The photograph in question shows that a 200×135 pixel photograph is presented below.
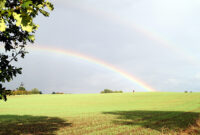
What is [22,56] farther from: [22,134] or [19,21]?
[19,21]

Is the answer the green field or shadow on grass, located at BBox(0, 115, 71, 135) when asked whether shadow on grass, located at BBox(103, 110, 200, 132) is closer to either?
the green field

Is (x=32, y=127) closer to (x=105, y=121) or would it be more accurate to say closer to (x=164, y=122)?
(x=105, y=121)

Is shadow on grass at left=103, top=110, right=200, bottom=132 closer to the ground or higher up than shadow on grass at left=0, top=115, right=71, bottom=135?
higher up

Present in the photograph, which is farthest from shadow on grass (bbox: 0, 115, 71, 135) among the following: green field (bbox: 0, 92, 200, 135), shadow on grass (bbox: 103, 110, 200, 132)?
shadow on grass (bbox: 103, 110, 200, 132)

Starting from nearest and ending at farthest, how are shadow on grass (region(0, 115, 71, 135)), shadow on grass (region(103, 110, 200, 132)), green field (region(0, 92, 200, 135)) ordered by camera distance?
green field (region(0, 92, 200, 135)), shadow on grass (region(0, 115, 71, 135)), shadow on grass (region(103, 110, 200, 132))

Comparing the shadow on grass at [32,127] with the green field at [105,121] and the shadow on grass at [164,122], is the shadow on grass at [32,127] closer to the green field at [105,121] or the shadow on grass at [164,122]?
the green field at [105,121]

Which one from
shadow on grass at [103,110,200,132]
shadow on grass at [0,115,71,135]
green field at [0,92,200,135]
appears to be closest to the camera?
green field at [0,92,200,135]

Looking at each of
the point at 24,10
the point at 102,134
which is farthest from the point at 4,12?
the point at 102,134

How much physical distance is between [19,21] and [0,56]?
10.4 m

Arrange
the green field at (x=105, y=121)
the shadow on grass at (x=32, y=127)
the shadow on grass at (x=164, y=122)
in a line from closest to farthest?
the green field at (x=105, y=121) → the shadow on grass at (x=32, y=127) → the shadow on grass at (x=164, y=122)

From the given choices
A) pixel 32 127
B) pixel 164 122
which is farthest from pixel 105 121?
pixel 32 127

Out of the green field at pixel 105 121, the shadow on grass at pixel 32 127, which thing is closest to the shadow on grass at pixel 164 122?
the green field at pixel 105 121

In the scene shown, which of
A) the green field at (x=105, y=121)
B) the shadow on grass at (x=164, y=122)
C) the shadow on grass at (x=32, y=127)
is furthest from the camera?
the shadow on grass at (x=164, y=122)

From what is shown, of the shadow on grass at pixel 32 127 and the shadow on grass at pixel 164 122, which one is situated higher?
the shadow on grass at pixel 164 122
